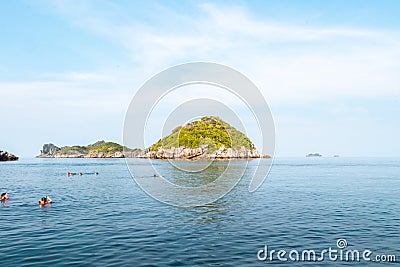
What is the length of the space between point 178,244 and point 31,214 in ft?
75.4

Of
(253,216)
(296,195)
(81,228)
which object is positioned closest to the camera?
(81,228)

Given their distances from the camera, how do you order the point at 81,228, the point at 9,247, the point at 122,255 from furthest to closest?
the point at 81,228 < the point at 9,247 < the point at 122,255

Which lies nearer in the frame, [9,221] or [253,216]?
[9,221]

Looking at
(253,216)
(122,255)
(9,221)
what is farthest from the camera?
(253,216)

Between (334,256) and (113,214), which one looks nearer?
(334,256)

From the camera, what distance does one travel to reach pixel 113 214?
4197 cm

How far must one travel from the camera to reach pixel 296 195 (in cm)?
6100

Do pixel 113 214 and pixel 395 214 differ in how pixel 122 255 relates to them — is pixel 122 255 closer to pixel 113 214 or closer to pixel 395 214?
pixel 113 214

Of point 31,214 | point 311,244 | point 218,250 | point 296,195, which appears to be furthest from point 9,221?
point 296,195

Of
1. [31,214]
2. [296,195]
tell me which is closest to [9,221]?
[31,214]

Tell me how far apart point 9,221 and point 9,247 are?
11573 mm

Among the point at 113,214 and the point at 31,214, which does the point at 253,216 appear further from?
the point at 31,214

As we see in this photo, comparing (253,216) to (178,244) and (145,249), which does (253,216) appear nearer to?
A: (178,244)

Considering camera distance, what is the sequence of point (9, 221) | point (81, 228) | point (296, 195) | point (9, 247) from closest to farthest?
point (9, 247) < point (81, 228) < point (9, 221) < point (296, 195)
